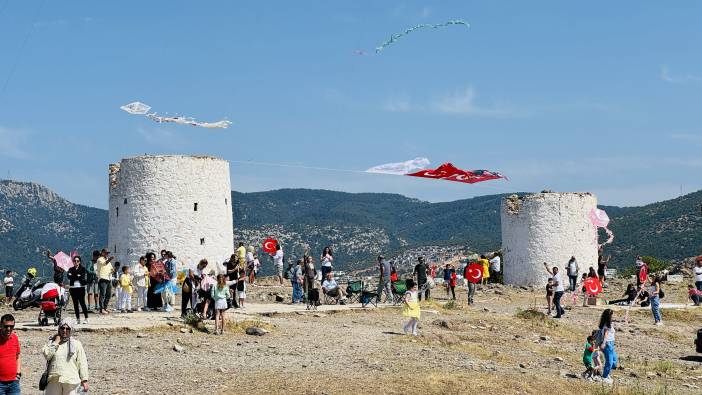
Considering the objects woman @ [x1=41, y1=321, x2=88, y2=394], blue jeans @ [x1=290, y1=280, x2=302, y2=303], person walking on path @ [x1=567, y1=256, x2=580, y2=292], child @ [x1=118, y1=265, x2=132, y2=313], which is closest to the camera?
woman @ [x1=41, y1=321, x2=88, y2=394]

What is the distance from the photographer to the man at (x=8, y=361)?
446 inches

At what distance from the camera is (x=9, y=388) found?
1139 centimetres

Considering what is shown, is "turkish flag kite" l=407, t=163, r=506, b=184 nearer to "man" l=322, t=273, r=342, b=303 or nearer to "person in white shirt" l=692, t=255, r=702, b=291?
"man" l=322, t=273, r=342, b=303

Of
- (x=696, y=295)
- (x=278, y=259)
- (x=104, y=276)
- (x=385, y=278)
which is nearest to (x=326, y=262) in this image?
(x=385, y=278)

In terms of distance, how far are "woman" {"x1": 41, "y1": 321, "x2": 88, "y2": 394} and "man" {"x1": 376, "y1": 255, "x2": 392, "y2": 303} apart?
1335 centimetres

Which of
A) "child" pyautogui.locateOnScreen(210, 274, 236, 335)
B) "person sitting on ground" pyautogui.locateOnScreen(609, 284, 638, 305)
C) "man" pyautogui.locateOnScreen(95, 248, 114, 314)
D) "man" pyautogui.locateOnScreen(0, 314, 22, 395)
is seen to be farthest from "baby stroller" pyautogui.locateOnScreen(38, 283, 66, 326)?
"person sitting on ground" pyautogui.locateOnScreen(609, 284, 638, 305)

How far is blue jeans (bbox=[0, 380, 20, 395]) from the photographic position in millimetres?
11336

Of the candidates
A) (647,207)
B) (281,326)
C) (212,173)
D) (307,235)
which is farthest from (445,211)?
(281,326)

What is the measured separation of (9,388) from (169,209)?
17860mm

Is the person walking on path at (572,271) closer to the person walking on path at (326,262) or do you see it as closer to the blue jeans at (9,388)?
the person walking on path at (326,262)

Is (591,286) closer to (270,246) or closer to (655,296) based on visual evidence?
(655,296)

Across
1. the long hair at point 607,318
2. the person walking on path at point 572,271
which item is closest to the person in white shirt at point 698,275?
the person walking on path at point 572,271

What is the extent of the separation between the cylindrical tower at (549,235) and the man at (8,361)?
79.0 ft

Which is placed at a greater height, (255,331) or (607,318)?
(607,318)
